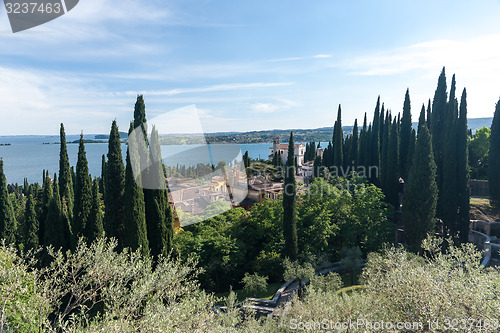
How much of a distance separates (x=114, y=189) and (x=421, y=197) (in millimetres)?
20948

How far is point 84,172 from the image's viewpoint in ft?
54.5

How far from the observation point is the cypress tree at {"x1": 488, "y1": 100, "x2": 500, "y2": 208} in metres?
24.8

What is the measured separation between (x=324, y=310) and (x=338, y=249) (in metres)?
13.2

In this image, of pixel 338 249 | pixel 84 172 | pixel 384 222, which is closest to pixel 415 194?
pixel 384 222

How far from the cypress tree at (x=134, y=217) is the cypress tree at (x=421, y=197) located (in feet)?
61.2

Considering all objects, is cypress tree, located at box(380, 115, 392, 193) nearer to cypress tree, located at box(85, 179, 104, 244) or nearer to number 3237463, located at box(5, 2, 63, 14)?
cypress tree, located at box(85, 179, 104, 244)

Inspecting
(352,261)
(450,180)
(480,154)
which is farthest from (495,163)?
(352,261)

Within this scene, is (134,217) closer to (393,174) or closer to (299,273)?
(299,273)

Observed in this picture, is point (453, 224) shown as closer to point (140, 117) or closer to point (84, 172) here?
point (140, 117)

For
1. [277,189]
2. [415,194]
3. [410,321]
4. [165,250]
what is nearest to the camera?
[410,321]

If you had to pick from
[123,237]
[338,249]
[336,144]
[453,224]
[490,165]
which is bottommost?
[338,249]

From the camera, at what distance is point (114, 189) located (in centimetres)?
1511

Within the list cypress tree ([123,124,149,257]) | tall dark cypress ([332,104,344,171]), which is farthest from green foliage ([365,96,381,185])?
cypress tree ([123,124,149,257])

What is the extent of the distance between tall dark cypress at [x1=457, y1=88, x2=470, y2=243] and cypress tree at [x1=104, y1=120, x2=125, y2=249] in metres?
24.9
